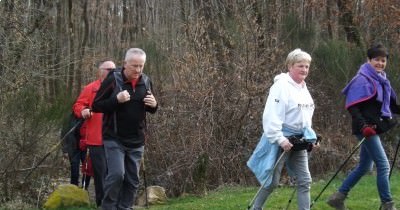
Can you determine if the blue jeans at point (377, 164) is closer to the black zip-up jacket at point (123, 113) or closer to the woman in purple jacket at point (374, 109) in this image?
the woman in purple jacket at point (374, 109)

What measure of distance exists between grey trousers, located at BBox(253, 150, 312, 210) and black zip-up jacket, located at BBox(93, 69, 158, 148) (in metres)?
1.44

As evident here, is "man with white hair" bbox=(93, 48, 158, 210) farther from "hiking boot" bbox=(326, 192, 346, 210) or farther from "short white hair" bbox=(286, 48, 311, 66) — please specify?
"hiking boot" bbox=(326, 192, 346, 210)

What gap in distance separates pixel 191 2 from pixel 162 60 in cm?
412

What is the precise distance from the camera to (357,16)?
17.8 m

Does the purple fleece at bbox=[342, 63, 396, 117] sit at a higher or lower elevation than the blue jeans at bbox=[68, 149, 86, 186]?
higher

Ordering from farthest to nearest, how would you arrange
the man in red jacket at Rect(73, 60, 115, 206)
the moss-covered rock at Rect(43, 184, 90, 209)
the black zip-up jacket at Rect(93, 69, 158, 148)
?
the moss-covered rock at Rect(43, 184, 90, 209), the man in red jacket at Rect(73, 60, 115, 206), the black zip-up jacket at Rect(93, 69, 158, 148)

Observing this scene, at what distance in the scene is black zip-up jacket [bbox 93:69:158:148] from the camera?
7113 mm

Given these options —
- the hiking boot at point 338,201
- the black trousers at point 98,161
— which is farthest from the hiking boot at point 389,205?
the black trousers at point 98,161

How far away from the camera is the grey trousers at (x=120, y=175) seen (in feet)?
23.4

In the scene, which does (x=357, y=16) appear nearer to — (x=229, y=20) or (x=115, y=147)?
(x=229, y=20)

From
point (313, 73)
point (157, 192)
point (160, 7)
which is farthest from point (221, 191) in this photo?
point (160, 7)

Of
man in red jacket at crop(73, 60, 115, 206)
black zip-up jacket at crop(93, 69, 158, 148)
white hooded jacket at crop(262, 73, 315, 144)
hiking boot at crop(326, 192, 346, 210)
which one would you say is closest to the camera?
white hooded jacket at crop(262, 73, 315, 144)

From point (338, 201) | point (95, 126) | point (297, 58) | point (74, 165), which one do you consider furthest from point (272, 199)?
point (74, 165)

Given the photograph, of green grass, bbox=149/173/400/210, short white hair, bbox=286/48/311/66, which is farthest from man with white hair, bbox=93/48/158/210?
green grass, bbox=149/173/400/210
